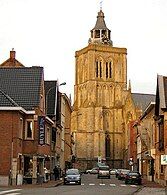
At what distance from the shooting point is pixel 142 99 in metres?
135

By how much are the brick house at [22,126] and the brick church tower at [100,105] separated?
82629mm

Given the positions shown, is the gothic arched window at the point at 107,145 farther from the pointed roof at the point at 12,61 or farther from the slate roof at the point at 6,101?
the slate roof at the point at 6,101

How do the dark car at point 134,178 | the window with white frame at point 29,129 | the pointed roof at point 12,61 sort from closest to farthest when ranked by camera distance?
the window with white frame at point 29,129, the dark car at point 134,178, the pointed roof at point 12,61

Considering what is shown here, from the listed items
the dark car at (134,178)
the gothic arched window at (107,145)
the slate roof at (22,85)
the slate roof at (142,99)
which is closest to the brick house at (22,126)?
the slate roof at (22,85)

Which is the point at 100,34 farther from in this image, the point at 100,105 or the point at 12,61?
the point at 12,61

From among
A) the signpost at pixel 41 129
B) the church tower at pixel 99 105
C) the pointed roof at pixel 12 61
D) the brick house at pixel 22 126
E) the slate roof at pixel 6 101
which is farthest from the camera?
the church tower at pixel 99 105

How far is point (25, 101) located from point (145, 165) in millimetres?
30390

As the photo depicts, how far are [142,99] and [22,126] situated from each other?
93.1m

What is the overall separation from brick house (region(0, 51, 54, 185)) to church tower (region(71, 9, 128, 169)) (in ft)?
271

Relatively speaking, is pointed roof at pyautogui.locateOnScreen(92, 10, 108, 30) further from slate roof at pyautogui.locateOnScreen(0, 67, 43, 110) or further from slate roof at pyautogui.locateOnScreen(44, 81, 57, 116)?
slate roof at pyautogui.locateOnScreen(0, 67, 43, 110)

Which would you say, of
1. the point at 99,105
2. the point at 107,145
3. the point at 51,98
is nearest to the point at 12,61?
the point at 51,98

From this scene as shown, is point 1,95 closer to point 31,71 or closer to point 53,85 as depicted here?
point 31,71

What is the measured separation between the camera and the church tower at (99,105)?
436 feet

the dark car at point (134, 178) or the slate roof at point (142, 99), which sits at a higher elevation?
the slate roof at point (142, 99)
